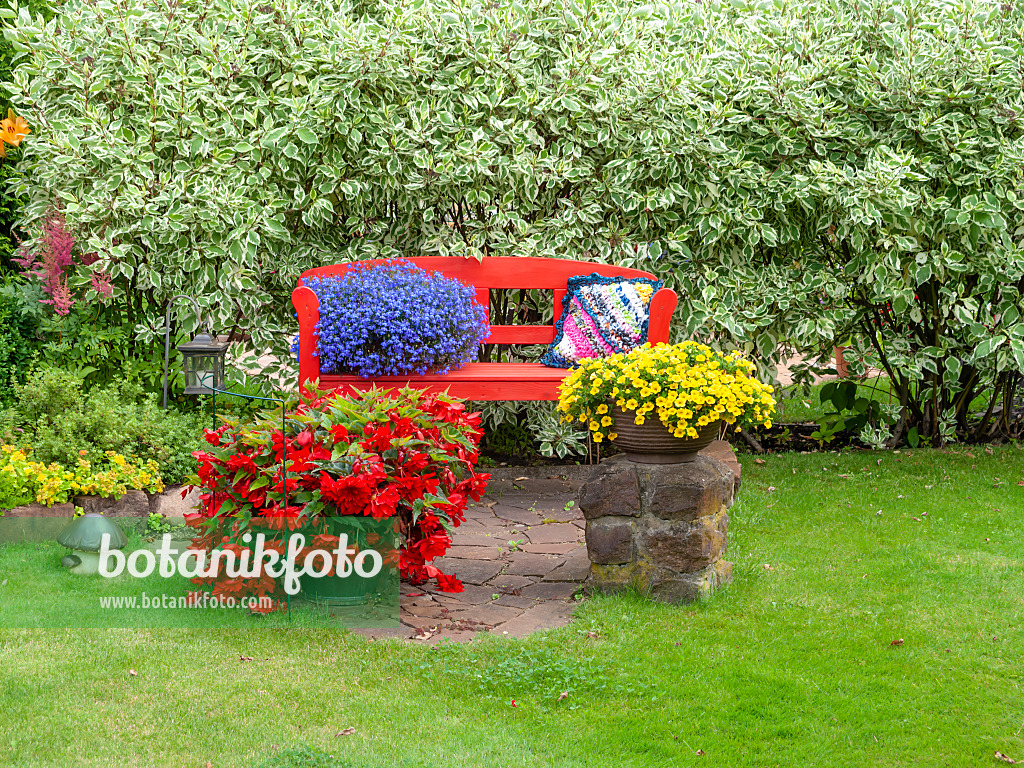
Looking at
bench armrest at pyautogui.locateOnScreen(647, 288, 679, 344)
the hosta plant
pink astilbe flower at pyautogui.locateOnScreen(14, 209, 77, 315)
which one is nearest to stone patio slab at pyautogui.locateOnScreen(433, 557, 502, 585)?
the hosta plant

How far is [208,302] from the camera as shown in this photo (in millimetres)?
5113

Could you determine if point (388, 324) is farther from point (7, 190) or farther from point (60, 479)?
point (7, 190)

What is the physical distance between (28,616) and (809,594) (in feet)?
8.54

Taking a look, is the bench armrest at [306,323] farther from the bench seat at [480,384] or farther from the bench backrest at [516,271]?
the bench backrest at [516,271]

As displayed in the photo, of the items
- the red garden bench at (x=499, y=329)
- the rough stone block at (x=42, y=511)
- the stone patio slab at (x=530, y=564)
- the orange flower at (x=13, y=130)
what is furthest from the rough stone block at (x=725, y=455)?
the orange flower at (x=13, y=130)

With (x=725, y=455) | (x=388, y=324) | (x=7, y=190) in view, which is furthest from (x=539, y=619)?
(x=7, y=190)

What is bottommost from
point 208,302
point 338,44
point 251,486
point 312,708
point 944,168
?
point 312,708

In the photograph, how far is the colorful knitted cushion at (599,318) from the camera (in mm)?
4984

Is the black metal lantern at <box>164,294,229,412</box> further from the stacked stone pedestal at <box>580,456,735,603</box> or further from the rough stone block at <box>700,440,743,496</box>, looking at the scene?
the rough stone block at <box>700,440,743,496</box>

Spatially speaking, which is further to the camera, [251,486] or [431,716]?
[251,486]

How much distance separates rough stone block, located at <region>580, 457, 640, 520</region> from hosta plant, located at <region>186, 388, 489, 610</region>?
398mm

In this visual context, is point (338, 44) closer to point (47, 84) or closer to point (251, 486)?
point (47, 84)

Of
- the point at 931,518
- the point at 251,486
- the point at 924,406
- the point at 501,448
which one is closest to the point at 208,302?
the point at 501,448

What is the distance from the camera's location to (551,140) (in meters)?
5.32
